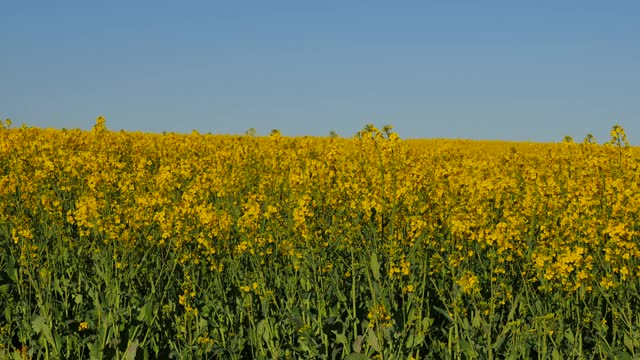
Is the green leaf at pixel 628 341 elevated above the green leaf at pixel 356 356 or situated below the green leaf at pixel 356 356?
above

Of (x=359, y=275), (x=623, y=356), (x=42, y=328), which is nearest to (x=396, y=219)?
(x=359, y=275)

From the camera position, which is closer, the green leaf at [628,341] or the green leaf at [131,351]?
the green leaf at [628,341]

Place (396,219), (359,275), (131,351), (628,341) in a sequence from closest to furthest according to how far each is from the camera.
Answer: (628,341) < (131,351) < (396,219) < (359,275)

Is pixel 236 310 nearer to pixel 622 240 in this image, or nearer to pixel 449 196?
pixel 449 196

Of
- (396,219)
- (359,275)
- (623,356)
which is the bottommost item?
(623,356)

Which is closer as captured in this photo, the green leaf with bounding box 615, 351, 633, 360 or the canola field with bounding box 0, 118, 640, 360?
the green leaf with bounding box 615, 351, 633, 360

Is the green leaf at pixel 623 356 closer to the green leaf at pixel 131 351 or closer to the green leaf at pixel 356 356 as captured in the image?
the green leaf at pixel 356 356

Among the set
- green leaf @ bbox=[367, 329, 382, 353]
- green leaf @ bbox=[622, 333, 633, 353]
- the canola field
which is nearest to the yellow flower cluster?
the canola field

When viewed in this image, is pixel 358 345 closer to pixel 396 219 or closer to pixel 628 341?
pixel 396 219

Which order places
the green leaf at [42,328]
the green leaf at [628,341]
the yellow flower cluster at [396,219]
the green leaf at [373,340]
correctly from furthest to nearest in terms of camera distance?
1. the green leaf at [42,328]
2. the yellow flower cluster at [396,219]
3. the green leaf at [628,341]
4. the green leaf at [373,340]

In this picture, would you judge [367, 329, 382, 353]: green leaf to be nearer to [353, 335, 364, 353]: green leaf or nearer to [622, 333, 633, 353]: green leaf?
[353, 335, 364, 353]: green leaf

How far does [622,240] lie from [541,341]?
2.65 feet

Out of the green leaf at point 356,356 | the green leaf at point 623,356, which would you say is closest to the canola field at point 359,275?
the green leaf at point 623,356

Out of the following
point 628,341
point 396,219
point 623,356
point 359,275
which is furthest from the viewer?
point 359,275
